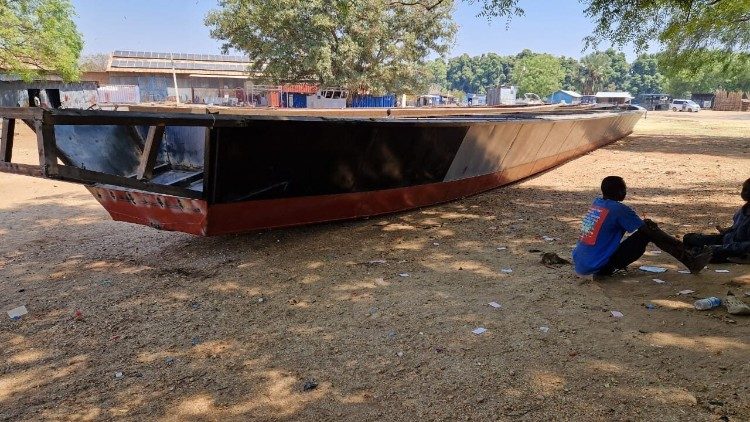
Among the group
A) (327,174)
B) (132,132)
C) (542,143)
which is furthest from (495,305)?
(542,143)

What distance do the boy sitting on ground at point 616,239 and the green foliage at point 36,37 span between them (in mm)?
18714

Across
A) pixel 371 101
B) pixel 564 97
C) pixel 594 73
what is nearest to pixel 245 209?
pixel 371 101

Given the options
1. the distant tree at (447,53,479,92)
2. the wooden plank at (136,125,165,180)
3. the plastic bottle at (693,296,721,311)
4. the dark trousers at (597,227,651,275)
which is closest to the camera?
the plastic bottle at (693,296,721,311)

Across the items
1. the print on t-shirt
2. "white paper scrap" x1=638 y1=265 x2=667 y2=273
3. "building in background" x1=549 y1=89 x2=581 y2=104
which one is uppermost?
"building in background" x1=549 y1=89 x2=581 y2=104

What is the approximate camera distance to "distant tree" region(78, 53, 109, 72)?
1336 inches

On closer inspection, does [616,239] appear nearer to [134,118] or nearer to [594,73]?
[134,118]

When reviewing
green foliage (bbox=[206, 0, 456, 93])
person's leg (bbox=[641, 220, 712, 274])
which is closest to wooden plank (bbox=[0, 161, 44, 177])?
person's leg (bbox=[641, 220, 712, 274])

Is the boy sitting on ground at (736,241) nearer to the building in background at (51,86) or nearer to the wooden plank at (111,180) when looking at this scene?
the wooden plank at (111,180)

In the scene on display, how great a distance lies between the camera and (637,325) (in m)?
2.96

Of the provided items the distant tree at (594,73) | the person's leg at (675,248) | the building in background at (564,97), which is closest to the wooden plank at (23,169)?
the person's leg at (675,248)

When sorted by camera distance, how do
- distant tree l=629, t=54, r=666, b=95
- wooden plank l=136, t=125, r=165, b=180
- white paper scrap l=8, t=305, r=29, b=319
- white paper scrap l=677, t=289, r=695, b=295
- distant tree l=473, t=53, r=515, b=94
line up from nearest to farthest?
1. white paper scrap l=677, t=289, r=695, b=295
2. white paper scrap l=8, t=305, r=29, b=319
3. wooden plank l=136, t=125, r=165, b=180
4. distant tree l=629, t=54, r=666, b=95
5. distant tree l=473, t=53, r=515, b=94

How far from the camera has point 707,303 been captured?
3.08 m

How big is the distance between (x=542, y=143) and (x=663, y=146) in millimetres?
7857

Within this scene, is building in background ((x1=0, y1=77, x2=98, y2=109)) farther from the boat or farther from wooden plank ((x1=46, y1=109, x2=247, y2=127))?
wooden plank ((x1=46, y1=109, x2=247, y2=127))
